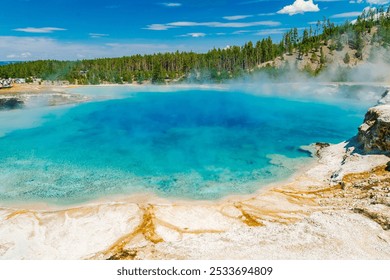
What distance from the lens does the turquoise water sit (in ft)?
82.5

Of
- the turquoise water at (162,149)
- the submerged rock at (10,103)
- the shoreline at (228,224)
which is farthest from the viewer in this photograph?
the submerged rock at (10,103)

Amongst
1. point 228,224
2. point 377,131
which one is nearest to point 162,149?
point 228,224

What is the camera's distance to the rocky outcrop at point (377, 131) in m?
25.2

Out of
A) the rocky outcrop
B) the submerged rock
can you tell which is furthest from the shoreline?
the submerged rock

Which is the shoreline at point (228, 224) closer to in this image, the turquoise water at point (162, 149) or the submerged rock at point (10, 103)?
the turquoise water at point (162, 149)

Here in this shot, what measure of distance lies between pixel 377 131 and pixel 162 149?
864 inches

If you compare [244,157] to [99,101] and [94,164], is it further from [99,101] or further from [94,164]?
[99,101]

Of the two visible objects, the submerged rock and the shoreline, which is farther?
the submerged rock

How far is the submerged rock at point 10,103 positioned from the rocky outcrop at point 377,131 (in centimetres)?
6879

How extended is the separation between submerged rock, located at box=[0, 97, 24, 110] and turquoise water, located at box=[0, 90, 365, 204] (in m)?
12.7

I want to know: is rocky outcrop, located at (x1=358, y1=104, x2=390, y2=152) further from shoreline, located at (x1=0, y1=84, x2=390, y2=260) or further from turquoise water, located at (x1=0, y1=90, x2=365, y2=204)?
turquoise water, located at (x1=0, y1=90, x2=365, y2=204)

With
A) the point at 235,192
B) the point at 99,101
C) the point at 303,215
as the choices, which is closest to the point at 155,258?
the point at 303,215

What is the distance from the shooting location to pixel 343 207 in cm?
1881

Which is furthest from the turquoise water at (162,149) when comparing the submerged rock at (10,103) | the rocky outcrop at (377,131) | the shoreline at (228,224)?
the submerged rock at (10,103)
